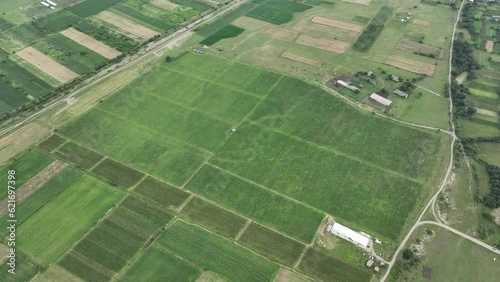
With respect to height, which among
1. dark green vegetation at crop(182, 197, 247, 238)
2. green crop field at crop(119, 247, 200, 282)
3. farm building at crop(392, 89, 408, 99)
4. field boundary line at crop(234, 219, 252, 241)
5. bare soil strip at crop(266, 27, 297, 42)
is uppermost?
bare soil strip at crop(266, 27, 297, 42)

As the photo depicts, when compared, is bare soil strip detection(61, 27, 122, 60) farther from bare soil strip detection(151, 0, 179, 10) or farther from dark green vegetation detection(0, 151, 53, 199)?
dark green vegetation detection(0, 151, 53, 199)

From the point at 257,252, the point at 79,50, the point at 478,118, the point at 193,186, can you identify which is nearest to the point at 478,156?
the point at 478,118

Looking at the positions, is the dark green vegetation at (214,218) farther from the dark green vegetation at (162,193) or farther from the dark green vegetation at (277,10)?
the dark green vegetation at (277,10)

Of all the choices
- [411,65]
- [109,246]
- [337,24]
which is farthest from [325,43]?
[109,246]

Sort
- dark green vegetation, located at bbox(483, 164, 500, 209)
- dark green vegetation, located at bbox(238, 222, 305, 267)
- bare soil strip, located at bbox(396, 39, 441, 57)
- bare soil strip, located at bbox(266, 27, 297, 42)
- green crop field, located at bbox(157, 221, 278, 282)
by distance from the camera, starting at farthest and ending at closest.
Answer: bare soil strip, located at bbox(266, 27, 297, 42), bare soil strip, located at bbox(396, 39, 441, 57), dark green vegetation, located at bbox(483, 164, 500, 209), dark green vegetation, located at bbox(238, 222, 305, 267), green crop field, located at bbox(157, 221, 278, 282)

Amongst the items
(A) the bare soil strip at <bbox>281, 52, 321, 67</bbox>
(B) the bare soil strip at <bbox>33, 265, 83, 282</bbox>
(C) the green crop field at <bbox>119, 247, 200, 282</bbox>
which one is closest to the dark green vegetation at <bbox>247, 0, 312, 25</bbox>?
(A) the bare soil strip at <bbox>281, 52, 321, 67</bbox>

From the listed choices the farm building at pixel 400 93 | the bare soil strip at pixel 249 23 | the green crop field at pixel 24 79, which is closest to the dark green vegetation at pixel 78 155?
the green crop field at pixel 24 79
